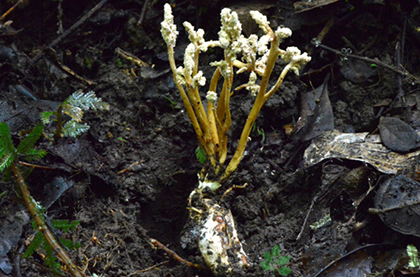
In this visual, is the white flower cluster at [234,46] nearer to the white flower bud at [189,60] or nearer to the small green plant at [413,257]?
the white flower bud at [189,60]

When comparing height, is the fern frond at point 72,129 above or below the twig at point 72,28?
below

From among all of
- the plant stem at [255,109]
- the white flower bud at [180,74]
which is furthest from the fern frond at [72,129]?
the plant stem at [255,109]

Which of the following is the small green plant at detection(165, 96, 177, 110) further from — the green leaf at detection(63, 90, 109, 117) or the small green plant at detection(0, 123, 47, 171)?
the small green plant at detection(0, 123, 47, 171)

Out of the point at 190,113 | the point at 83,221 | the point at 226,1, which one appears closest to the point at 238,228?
the point at 190,113

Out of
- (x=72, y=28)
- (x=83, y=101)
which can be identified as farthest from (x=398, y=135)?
(x=72, y=28)

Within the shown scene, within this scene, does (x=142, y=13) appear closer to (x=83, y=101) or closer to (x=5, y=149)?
(x=83, y=101)

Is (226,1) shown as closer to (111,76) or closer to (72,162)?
(111,76)
